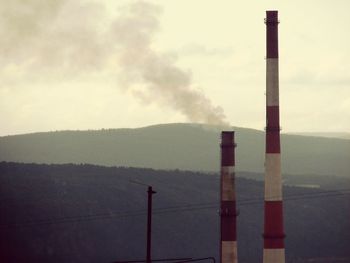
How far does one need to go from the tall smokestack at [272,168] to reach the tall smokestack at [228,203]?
2.10 metres

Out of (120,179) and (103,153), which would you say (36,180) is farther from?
(103,153)

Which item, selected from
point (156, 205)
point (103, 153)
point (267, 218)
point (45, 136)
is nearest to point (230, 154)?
point (267, 218)

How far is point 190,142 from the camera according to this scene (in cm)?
19700

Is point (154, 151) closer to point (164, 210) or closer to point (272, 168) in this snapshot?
point (164, 210)

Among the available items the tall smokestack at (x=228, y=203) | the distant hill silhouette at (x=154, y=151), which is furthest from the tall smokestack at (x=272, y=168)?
the distant hill silhouette at (x=154, y=151)

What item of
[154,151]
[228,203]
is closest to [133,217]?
[154,151]

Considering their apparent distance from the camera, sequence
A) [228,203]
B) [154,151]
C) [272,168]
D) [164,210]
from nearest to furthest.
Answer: [272,168], [228,203], [164,210], [154,151]

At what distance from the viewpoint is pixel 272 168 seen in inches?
2068

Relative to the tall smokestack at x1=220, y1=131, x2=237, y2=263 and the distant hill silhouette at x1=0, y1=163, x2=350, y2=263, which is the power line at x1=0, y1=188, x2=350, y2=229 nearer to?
the distant hill silhouette at x1=0, y1=163, x2=350, y2=263

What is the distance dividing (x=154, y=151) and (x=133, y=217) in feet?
200

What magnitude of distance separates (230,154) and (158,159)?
130 meters

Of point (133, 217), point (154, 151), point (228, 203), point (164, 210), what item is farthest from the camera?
point (154, 151)

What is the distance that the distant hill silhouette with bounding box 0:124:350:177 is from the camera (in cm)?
17862

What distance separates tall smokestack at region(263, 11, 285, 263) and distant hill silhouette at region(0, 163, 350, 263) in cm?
5068
